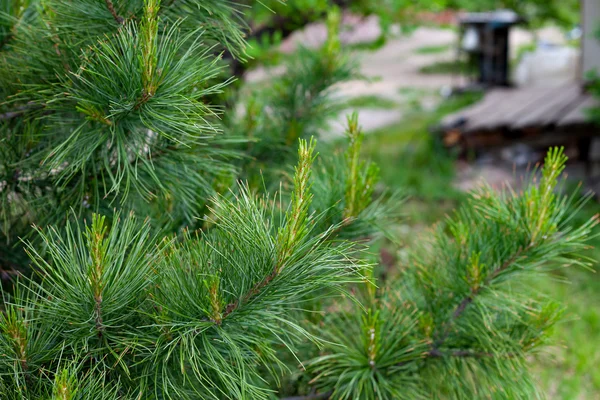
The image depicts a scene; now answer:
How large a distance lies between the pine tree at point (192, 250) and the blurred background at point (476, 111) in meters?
0.16

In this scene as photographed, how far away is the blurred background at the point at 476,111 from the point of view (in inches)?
134

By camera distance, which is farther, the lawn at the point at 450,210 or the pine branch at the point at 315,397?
the lawn at the point at 450,210

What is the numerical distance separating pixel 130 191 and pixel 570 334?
302cm

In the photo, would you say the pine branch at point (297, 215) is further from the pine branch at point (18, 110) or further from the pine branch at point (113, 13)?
the pine branch at point (18, 110)

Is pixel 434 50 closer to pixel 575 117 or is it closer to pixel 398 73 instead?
pixel 398 73

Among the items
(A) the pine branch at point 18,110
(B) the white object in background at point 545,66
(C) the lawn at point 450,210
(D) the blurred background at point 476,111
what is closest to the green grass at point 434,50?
(D) the blurred background at point 476,111

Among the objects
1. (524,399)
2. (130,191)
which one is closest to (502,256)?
(524,399)

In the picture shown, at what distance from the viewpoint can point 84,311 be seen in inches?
42.1

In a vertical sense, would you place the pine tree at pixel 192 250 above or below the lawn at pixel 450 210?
above

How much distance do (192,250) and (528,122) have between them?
5682 millimetres

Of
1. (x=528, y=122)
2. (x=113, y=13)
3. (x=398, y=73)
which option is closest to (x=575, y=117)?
(x=528, y=122)

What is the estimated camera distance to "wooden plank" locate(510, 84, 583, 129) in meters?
6.17

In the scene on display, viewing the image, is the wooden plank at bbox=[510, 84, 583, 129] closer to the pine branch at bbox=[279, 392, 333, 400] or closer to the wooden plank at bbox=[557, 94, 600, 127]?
the wooden plank at bbox=[557, 94, 600, 127]

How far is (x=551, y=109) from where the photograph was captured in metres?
6.49
